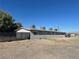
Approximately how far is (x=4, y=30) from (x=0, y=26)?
55.0 inches

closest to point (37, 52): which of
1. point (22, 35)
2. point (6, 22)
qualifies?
point (6, 22)

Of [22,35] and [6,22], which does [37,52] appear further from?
[22,35]

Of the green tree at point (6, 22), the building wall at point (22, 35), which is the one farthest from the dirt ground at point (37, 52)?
the building wall at point (22, 35)

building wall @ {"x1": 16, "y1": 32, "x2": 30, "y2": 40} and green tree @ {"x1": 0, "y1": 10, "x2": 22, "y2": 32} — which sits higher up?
green tree @ {"x1": 0, "y1": 10, "x2": 22, "y2": 32}

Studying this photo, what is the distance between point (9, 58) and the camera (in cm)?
1262

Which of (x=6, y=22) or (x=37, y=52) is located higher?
(x=6, y=22)

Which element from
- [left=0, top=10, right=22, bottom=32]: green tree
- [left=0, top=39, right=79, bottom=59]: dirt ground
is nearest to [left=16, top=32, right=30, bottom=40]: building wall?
[left=0, top=10, right=22, bottom=32]: green tree

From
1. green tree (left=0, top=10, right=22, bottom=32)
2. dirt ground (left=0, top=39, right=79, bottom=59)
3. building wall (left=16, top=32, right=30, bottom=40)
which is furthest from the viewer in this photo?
building wall (left=16, top=32, right=30, bottom=40)

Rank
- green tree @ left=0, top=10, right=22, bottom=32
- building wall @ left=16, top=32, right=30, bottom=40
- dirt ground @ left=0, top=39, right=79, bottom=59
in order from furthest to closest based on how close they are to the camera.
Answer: building wall @ left=16, top=32, right=30, bottom=40 → green tree @ left=0, top=10, right=22, bottom=32 → dirt ground @ left=0, top=39, right=79, bottom=59

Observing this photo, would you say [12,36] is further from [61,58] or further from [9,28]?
[61,58]

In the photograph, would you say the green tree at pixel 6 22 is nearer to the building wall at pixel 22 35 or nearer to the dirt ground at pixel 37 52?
the building wall at pixel 22 35

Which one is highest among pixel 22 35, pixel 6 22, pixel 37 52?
pixel 6 22

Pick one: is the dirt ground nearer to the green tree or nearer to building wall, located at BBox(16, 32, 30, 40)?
the green tree

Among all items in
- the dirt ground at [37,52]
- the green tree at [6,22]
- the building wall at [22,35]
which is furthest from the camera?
the building wall at [22,35]
